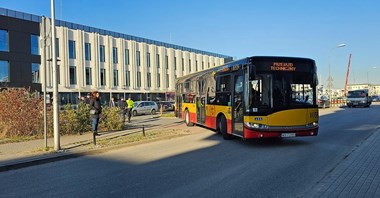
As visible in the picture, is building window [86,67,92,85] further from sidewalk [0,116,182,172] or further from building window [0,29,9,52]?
sidewalk [0,116,182,172]

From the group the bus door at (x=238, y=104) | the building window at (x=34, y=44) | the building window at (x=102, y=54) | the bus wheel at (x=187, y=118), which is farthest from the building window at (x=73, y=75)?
the bus door at (x=238, y=104)

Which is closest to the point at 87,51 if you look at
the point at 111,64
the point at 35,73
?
the point at 111,64

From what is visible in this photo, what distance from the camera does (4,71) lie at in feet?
128

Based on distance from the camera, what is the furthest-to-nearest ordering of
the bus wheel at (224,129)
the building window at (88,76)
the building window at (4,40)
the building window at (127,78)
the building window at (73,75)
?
the building window at (127,78), the building window at (88,76), the building window at (73,75), the building window at (4,40), the bus wheel at (224,129)

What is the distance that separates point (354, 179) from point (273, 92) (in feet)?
15.2

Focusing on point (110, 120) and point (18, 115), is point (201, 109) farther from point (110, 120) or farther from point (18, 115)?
point (18, 115)

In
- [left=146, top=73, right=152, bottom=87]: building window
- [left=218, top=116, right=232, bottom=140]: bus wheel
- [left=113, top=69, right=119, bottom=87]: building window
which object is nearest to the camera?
[left=218, top=116, right=232, bottom=140]: bus wheel

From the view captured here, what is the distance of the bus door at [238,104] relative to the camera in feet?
36.9

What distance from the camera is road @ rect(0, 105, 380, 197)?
6147mm

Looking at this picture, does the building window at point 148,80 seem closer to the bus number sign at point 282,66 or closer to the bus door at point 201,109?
the bus door at point 201,109

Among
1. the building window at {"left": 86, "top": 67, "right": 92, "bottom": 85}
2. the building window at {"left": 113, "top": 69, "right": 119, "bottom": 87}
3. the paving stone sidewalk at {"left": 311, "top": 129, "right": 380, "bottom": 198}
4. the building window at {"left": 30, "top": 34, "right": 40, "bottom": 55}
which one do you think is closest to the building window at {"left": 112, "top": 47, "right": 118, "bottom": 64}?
the building window at {"left": 113, "top": 69, "right": 119, "bottom": 87}

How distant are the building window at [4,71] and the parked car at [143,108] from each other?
52.0ft

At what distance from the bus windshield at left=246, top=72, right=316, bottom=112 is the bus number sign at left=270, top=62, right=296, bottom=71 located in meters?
0.16

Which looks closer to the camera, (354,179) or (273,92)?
(354,179)
